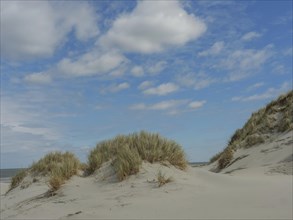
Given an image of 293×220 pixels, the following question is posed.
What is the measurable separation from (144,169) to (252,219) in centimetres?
321

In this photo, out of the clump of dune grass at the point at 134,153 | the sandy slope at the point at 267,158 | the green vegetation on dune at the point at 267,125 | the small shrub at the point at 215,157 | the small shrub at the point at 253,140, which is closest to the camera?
the clump of dune grass at the point at 134,153

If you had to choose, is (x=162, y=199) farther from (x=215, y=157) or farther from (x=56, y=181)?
(x=215, y=157)

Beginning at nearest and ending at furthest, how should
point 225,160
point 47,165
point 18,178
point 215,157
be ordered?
point 47,165 → point 18,178 → point 225,160 → point 215,157

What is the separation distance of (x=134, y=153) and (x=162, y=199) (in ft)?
6.07

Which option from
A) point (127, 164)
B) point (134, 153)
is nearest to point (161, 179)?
point (127, 164)

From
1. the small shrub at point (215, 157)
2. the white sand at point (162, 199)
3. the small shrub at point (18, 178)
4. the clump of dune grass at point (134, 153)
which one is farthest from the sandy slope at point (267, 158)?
the small shrub at point (18, 178)

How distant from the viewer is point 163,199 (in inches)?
292

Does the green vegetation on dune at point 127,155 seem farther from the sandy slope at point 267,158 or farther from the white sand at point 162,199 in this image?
the sandy slope at point 267,158

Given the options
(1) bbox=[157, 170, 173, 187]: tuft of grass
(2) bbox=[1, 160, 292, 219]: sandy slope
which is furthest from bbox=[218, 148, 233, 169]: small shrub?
(1) bbox=[157, 170, 173, 187]: tuft of grass

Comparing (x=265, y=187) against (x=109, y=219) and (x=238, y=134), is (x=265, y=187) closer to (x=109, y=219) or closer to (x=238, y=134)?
(x=109, y=219)

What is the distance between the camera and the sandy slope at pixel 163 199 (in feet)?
21.7

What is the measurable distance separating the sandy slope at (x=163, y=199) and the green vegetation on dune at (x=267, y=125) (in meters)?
8.36

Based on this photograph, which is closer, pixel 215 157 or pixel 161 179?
pixel 161 179

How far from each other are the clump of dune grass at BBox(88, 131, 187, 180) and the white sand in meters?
0.22
